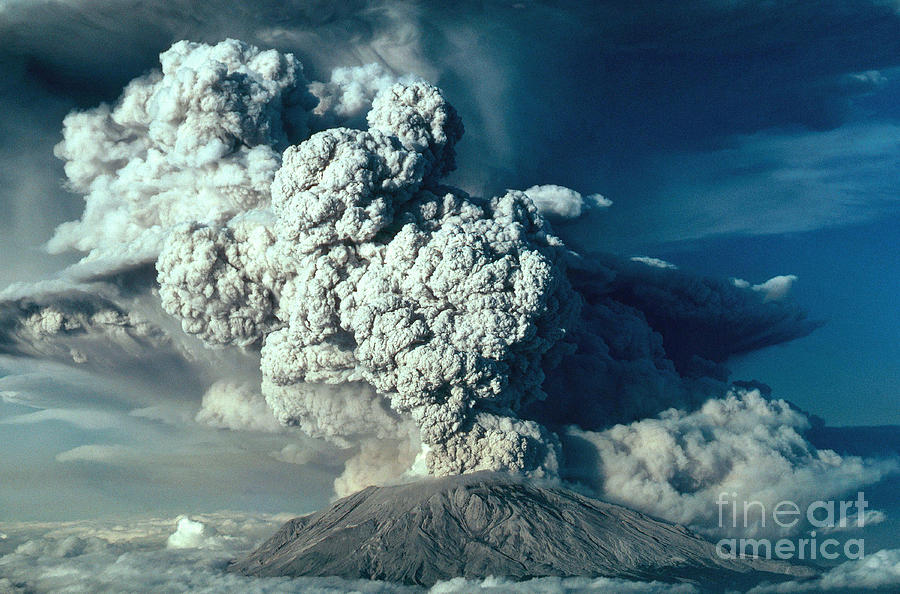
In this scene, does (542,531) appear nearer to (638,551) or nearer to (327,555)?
(638,551)

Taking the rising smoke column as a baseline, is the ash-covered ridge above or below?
below

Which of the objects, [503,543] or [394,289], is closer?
[394,289]

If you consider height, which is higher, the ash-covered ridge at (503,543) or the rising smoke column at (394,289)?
the rising smoke column at (394,289)

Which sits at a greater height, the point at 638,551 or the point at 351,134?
the point at 351,134

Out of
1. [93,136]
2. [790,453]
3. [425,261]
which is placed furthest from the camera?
[790,453]

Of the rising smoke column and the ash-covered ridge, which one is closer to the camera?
the rising smoke column

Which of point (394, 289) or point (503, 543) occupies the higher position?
point (394, 289)

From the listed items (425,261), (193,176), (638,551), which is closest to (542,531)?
(638,551)

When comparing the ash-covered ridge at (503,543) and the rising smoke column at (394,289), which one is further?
the ash-covered ridge at (503,543)
